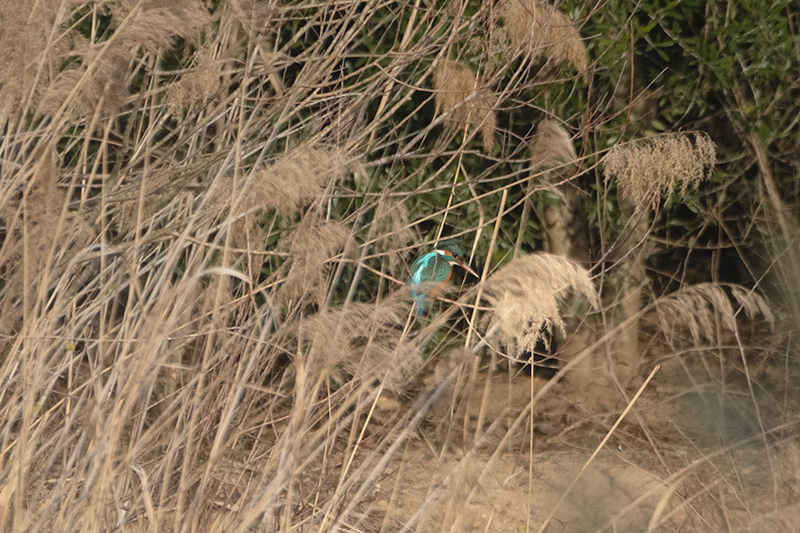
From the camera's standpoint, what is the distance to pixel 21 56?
159cm

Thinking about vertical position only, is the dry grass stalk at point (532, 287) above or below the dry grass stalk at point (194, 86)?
below

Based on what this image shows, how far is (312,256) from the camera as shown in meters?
1.60

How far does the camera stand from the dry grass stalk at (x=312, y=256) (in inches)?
62.6

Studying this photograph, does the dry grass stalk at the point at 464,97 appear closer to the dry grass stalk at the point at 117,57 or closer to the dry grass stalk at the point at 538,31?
the dry grass stalk at the point at 538,31

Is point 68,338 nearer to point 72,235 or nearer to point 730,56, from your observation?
point 72,235

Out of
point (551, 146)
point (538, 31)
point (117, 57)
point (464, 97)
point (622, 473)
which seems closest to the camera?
point (117, 57)

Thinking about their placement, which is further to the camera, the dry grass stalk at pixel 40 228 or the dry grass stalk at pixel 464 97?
the dry grass stalk at pixel 464 97

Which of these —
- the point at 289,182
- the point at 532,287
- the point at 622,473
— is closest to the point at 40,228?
the point at 289,182

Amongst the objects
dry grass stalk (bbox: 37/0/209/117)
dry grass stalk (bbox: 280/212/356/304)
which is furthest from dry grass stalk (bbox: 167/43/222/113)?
dry grass stalk (bbox: 280/212/356/304)

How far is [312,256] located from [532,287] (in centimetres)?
45

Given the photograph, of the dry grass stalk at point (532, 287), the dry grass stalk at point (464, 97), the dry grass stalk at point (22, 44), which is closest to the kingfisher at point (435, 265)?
the dry grass stalk at point (464, 97)

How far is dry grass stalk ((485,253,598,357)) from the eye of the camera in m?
1.44

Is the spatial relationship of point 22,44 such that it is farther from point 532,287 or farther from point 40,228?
point 532,287

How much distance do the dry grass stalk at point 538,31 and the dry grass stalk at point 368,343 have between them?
86 cm
